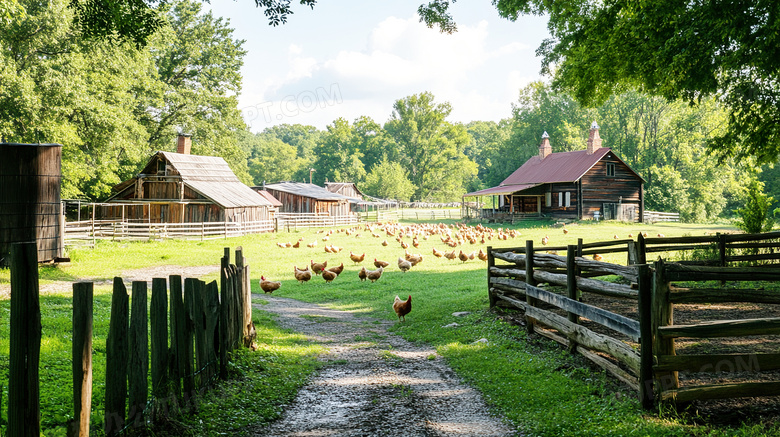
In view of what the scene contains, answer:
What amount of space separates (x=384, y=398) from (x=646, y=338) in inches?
119

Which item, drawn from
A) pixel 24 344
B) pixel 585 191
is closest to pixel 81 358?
pixel 24 344

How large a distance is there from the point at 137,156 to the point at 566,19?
3199cm

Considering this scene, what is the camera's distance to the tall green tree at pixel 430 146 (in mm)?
93875

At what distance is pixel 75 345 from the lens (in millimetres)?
3959

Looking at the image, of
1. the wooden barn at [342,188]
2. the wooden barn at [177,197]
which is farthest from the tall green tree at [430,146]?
the wooden barn at [177,197]

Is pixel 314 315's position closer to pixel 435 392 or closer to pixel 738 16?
pixel 435 392

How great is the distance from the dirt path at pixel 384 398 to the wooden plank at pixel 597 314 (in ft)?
5.75

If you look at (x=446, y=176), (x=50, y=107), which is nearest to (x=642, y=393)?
(x=50, y=107)

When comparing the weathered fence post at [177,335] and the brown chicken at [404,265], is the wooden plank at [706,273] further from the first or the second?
the brown chicken at [404,265]

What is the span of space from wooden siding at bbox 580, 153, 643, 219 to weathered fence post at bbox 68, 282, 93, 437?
166 ft

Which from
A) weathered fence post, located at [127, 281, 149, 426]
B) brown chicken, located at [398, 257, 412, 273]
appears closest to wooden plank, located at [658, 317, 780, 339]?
weathered fence post, located at [127, 281, 149, 426]

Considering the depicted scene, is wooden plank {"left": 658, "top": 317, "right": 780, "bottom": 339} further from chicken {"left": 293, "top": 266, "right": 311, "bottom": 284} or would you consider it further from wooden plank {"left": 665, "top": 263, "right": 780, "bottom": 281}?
chicken {"left": 293, "top": 266, "right": 311, "bottom": 284}

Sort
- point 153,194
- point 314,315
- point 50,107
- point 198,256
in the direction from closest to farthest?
1. point 314,315
2. point 198,256
3. point 50,107
4. point 153,194

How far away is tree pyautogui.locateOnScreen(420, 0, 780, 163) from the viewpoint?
11.9m
